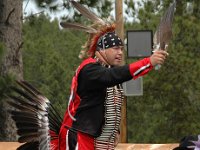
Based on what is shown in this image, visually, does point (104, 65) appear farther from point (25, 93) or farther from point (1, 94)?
point (1, 94)

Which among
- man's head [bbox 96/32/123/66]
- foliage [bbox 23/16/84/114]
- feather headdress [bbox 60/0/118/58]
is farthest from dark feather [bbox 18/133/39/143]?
foliage [bbox 23/16/84/114]

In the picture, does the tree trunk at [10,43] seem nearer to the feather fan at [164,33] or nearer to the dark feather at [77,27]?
the dark feather at [77,27]

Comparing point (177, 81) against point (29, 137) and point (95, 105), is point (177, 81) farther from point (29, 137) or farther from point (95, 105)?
point (95, 105)

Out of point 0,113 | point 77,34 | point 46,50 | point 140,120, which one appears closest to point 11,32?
point 0,113

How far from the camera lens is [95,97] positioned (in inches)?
180

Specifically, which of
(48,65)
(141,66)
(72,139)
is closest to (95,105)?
(72,139)

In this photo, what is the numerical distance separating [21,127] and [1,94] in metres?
6.00

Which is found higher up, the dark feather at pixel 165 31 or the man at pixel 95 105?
the dark feather at pixel 165 31

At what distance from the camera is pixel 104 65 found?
4648mm

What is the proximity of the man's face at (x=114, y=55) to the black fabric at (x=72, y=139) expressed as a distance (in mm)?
532

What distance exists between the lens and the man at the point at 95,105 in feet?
14.9

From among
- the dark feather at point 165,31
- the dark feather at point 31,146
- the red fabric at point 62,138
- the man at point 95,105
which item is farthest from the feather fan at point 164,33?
the dark feather at point 31,146

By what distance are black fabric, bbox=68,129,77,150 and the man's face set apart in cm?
53

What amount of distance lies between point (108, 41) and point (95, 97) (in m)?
0.41
